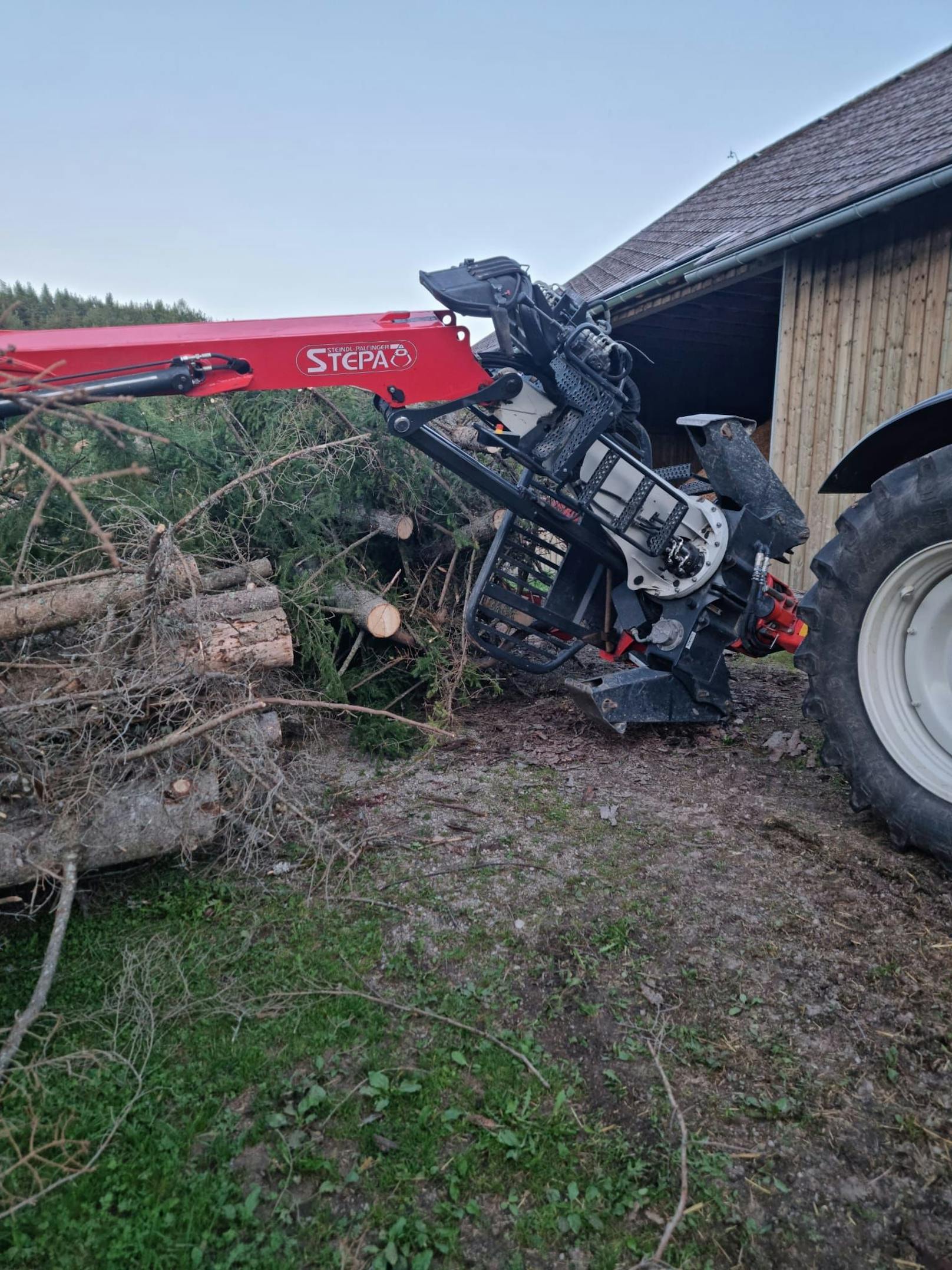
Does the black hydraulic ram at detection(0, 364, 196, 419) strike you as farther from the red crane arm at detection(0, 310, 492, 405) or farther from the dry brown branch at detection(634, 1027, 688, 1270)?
the dry brown branch at detection(634, 1027, 688, 1270)

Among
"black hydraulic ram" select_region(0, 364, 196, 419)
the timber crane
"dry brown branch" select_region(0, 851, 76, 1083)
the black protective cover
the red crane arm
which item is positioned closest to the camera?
"dry brown branch" select_region(0, 851, 76, 1083)

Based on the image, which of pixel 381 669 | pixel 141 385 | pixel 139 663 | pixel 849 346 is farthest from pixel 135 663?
pixel 849 346

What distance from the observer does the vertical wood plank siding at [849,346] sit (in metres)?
5.71

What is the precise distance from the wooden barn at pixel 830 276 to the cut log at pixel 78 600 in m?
2.97

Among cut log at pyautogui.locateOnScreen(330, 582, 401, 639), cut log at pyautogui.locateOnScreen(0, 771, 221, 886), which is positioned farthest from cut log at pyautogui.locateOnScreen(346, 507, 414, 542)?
cut log at pyautogui.locateOnScreen(0, 771, 221, 886)

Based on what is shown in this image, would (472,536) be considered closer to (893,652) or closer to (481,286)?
(481,286)

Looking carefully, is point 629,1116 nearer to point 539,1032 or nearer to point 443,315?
point 539,1032

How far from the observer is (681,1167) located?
A: 179 centimetres

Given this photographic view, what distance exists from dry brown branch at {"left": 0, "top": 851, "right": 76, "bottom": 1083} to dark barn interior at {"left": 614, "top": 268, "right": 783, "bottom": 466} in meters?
5.72

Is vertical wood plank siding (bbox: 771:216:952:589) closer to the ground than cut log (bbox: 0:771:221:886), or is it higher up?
higher up

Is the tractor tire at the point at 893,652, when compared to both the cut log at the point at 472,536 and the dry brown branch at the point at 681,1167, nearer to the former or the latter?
the dry brown branch at the point at 681,1167

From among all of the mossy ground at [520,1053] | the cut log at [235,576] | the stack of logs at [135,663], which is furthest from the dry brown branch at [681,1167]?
the cut log at [235,576]

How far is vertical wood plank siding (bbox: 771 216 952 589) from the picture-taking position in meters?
5.71

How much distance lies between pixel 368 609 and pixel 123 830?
2.01 meters
